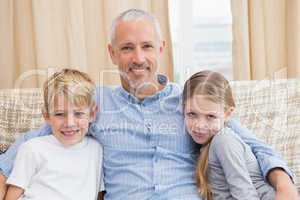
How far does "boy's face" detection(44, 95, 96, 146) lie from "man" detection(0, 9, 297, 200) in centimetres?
10

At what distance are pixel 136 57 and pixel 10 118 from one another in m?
0.67

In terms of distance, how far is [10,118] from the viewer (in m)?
1.98

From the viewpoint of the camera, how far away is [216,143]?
160 centimetres

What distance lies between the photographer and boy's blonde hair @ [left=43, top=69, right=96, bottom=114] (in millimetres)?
1630

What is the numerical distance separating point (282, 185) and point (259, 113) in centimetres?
55

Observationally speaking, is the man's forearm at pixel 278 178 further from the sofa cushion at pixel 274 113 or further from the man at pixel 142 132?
the sofa cushion at pixel 274 113

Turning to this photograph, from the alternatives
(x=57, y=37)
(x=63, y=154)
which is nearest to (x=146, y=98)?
(x=63, y=154)

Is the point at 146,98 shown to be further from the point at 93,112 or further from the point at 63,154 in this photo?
the point at 63,154

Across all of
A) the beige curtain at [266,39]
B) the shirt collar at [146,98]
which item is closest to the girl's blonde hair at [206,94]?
the shirt collar at [146,98]

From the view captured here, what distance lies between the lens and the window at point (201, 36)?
8.35 ft

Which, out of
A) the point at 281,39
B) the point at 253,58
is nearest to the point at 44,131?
the point at 253,58

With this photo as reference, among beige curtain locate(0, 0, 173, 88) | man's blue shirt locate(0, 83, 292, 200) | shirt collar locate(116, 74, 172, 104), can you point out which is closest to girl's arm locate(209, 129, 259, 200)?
man's blue shirt locate(0, 83, 292, 200)

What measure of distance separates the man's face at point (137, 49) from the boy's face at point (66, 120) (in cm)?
24

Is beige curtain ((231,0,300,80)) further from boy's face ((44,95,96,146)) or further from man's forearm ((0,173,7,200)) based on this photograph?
man's forearm ((0,173,7,200))
